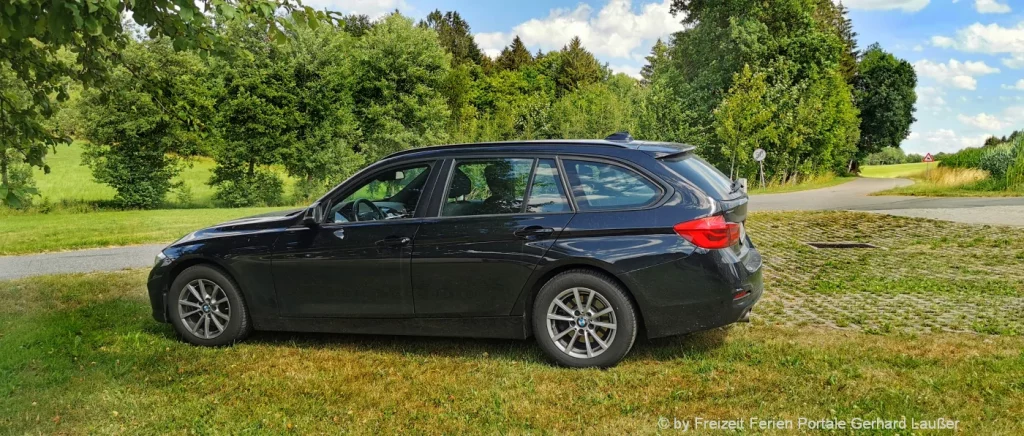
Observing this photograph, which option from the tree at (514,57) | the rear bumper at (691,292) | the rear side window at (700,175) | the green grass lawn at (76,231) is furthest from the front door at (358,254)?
the tree at (514,57)

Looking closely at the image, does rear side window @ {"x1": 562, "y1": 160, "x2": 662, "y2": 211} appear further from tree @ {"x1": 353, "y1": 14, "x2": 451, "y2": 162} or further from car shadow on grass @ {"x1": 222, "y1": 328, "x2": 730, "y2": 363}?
tree @ {"x1": 353, "y1": 14, "x2": 451, "y2": 162}

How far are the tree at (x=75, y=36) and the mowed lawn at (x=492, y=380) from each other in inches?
66.0

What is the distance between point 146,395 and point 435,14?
79.2 metres

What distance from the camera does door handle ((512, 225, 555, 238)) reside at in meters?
4.79

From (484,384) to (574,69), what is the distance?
74781mm

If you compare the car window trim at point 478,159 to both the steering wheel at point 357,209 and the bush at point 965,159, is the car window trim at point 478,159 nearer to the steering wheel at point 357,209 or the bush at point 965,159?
the steering wheel at point 357,209

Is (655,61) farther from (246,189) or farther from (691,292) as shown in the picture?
(691,292)

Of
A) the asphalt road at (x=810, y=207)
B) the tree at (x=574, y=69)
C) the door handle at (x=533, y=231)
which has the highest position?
the tree at (x=574, y=69)

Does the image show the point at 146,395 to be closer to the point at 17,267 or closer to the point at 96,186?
the point at 17,267

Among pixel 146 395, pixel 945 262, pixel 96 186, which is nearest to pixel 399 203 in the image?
pixel 146 395

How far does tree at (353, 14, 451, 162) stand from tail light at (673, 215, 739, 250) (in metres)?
39.4

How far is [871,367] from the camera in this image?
4586 mm

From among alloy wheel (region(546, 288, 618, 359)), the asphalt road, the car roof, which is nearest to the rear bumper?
alloy wheel (region(546, 288, 618, 359))

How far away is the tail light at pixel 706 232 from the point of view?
14.9 feet
